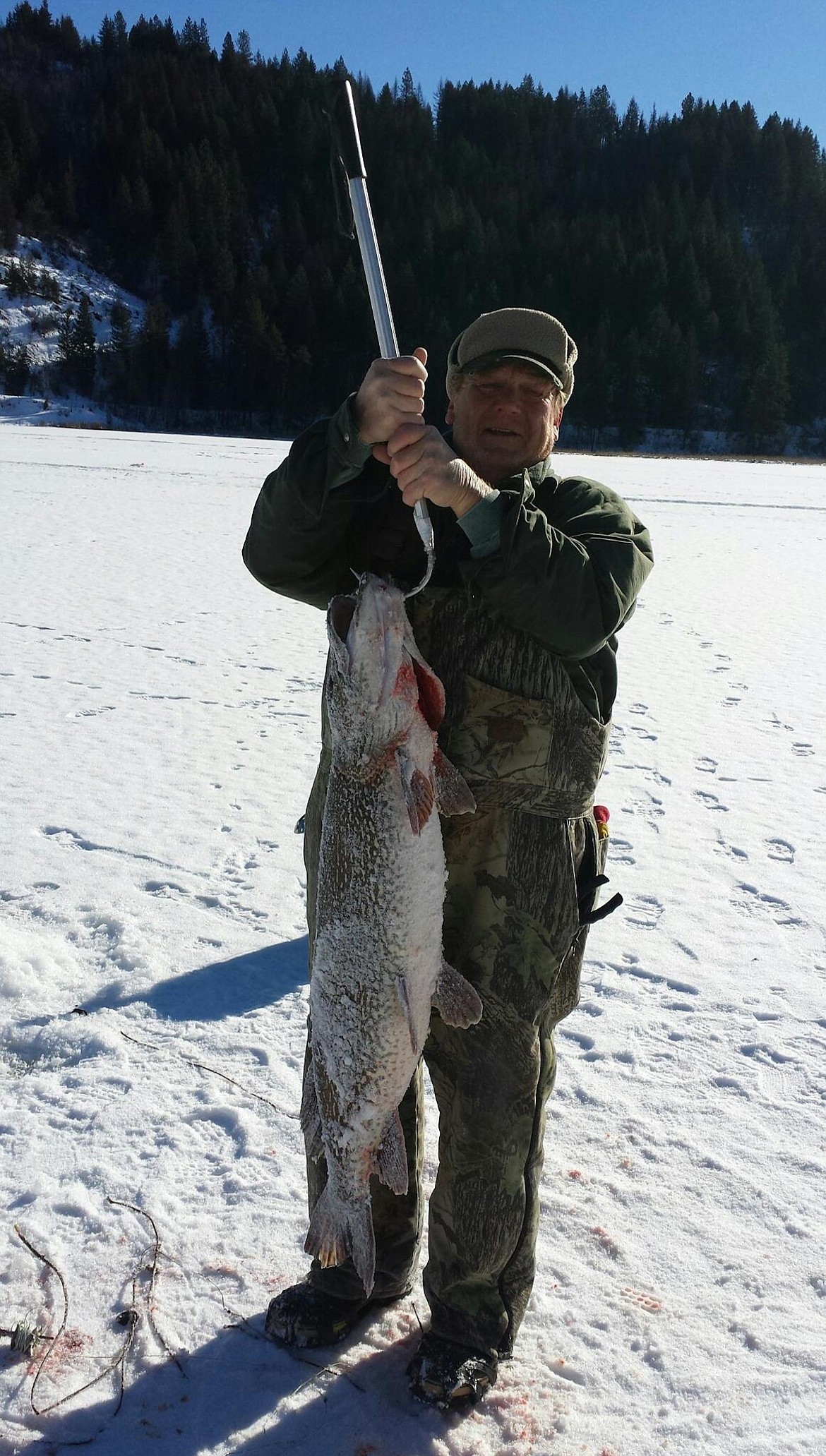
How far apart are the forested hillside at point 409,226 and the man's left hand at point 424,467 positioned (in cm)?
7015

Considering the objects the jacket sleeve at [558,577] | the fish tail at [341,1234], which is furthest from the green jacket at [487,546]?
the fish tail at [341,1234]

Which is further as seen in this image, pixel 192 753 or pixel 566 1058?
pixel 192 753

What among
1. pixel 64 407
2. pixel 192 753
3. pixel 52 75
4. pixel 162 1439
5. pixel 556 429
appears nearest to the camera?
pixel 162 1439

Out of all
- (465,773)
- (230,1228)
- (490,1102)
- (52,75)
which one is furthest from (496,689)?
(52,75)

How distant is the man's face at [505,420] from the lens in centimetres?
214

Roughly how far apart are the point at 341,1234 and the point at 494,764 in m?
1.03

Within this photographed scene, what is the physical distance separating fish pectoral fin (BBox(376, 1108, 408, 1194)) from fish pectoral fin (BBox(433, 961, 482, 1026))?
0.80 ft

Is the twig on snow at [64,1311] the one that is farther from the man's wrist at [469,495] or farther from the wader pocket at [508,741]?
the man's wrist at [469,495]

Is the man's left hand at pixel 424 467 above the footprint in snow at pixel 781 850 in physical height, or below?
above

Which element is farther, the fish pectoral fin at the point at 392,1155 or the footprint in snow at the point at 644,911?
the footprint in snow at the point at 644,911

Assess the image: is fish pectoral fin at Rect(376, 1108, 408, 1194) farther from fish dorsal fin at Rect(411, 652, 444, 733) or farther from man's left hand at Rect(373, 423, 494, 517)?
man's left hand at Rect(373, 423, 494, 517)

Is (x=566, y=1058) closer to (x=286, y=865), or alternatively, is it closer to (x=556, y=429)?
(x=286, y=865)

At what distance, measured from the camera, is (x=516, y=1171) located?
2.16m

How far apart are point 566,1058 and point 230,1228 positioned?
1328 millimetres
